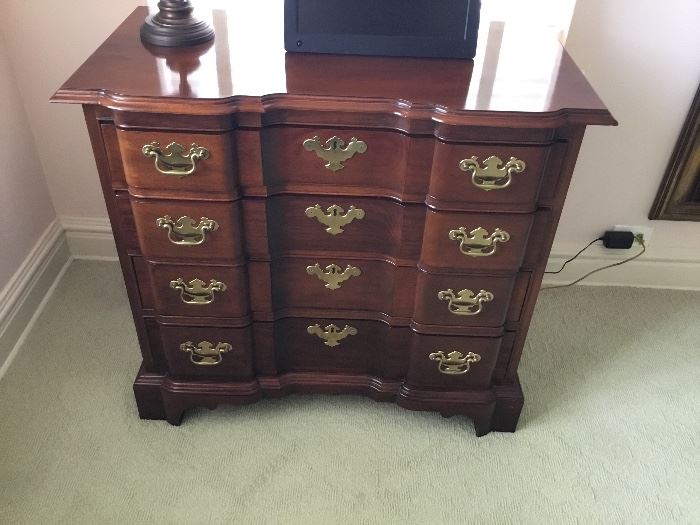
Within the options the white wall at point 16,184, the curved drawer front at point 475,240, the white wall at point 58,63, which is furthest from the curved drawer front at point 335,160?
the white wall at point 16,184

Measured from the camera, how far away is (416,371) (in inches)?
56.5

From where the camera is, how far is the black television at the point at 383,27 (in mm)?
1199

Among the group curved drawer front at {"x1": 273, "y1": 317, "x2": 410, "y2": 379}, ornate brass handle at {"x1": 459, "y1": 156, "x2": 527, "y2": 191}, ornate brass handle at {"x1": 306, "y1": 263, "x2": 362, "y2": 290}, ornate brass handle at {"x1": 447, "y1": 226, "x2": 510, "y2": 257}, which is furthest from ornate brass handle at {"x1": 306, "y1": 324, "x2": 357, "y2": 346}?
ornate brass handle at {"x1": 459, "y1": 156, "x2": 527, "y2": 191}

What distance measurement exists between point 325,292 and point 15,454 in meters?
0.82

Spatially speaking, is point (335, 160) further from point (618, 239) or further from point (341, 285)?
point (618, 239)

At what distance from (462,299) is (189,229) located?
0.57 metres

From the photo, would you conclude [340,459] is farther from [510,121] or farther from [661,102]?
[661,102]

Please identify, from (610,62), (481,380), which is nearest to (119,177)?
(481,380)

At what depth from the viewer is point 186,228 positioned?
1.19 meters

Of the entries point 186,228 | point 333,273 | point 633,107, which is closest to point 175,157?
point 186,228

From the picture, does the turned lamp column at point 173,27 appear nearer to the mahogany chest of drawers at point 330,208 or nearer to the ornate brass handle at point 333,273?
the mahogany chest of drawers at point 330,208

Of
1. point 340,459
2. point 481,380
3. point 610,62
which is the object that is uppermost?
point 610,62

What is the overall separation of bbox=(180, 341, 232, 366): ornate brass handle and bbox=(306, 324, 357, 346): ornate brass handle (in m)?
0.19

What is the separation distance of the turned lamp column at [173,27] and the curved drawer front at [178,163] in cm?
27
